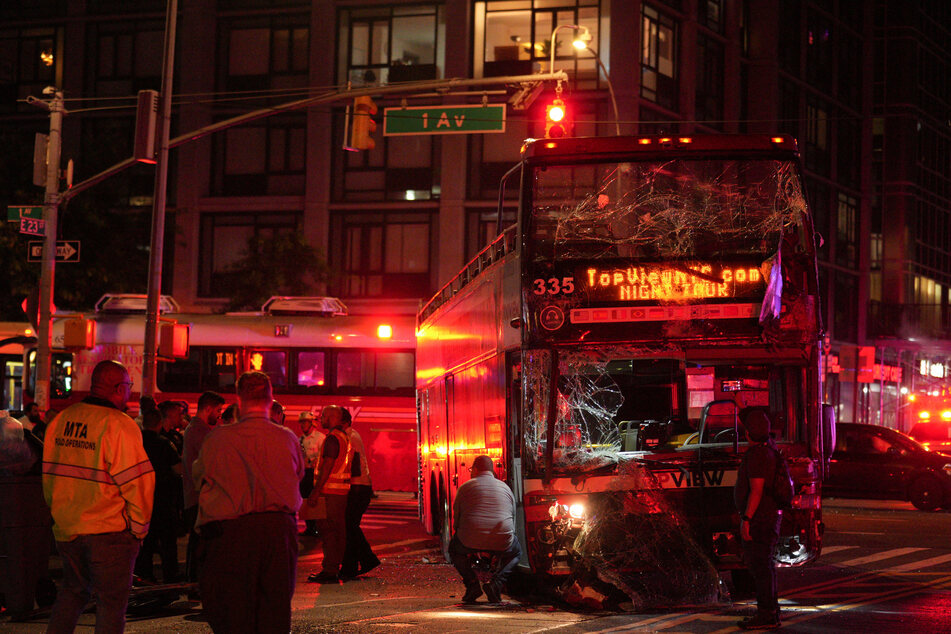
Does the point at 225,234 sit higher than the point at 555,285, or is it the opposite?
the point at 225,234

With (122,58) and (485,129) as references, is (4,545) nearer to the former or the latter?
(485,129)

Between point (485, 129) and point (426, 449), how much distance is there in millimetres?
9030

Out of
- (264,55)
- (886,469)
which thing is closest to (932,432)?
(886,469)

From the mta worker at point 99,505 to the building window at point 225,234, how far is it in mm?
33410

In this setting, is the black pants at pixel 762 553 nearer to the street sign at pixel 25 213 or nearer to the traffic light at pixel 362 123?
the traffic light at pixel 362 123

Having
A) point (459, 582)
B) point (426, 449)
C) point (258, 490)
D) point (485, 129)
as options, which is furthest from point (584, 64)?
point (258, 490)

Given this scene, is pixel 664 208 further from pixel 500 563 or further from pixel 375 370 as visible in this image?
pixel 375 370

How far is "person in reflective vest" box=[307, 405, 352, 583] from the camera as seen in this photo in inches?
506

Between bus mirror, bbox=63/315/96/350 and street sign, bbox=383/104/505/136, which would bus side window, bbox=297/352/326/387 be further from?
street sign, bbox=383/104/505/136

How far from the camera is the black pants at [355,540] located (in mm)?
13195

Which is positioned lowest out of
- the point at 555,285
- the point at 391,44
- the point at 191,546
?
the point at 191,546

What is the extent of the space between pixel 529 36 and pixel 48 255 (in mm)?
21477

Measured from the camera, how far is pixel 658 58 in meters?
40.1

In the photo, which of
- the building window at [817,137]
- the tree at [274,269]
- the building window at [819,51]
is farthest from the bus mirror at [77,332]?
the building window at [819,51]
